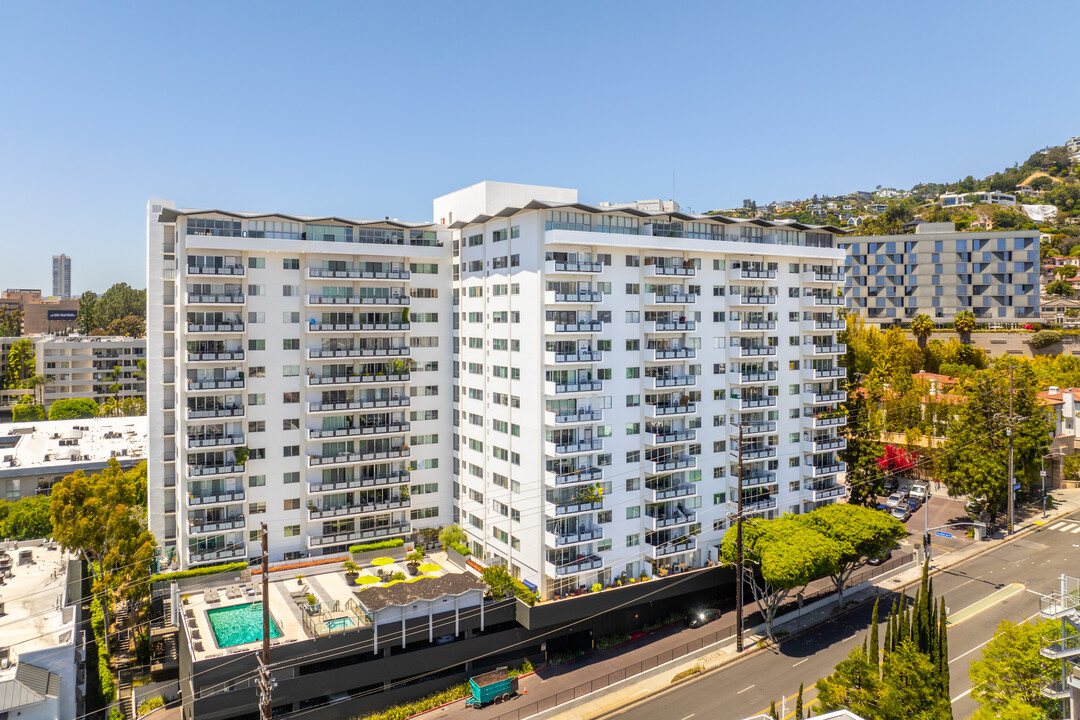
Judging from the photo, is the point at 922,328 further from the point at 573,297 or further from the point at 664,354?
the point at 573,297

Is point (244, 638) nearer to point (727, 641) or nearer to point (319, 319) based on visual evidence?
point (319, 319)

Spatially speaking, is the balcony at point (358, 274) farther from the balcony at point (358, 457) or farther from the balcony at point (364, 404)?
the balcony at point (358, 457)

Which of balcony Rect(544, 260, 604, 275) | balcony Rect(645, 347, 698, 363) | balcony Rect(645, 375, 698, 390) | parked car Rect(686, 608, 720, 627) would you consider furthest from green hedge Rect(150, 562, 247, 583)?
balcony Rect(645, 347, 698, 363)

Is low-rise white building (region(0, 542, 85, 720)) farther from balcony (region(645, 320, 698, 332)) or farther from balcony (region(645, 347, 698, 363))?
balcony (region(645, 320, 698, 332))

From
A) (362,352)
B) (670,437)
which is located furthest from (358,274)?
(670,437)

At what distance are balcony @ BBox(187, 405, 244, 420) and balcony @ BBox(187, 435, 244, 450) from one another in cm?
205

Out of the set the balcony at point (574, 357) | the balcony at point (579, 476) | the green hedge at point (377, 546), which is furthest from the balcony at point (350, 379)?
the balcony at point (579, 476)

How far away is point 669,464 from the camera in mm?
64062

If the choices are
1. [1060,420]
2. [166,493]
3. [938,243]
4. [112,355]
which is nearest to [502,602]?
[166,493]

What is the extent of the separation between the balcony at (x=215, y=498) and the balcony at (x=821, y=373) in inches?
2244

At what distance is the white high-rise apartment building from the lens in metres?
60.8

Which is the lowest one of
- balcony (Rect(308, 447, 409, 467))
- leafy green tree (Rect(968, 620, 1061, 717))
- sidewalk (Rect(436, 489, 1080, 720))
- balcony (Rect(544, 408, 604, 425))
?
sidewalk (Rect(436, 489, 1080, 720))

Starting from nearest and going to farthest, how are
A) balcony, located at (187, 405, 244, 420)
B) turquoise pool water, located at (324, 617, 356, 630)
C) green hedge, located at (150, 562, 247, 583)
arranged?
turquoise pool water, located at (324, 617, 356, 630) → green hedge, located at (150, 562, 247, 583) → balcony, located at (187, 405, 244, 420)

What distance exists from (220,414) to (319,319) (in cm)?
1229
